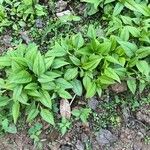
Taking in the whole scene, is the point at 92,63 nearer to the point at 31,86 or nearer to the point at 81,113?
the point at 81,113

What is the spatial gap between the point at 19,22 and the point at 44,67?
1.07 metres

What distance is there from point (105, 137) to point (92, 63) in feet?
2.71

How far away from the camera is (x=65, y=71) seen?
4.23 meters

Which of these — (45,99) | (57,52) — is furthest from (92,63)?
(45,99)

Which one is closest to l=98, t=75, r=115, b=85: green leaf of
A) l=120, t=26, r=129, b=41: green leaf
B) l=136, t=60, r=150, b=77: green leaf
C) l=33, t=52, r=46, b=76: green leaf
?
l=136, t=60, r=150, b=77: green leaf

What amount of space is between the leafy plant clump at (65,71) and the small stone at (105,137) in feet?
1.43

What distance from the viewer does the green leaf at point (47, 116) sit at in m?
4.01

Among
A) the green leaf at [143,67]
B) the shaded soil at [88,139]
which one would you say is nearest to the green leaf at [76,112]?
the shaded soil at [88,139]

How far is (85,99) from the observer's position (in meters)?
4.28

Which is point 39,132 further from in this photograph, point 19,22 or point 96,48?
point 19,22

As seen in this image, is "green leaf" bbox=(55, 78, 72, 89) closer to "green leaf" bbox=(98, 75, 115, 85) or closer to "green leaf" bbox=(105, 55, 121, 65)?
"green leaf" bbox=(98, 75, 115, 85)

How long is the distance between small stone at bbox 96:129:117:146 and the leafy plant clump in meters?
0.44

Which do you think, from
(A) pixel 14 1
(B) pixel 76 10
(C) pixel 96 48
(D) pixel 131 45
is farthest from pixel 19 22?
(D) pixel 131 45

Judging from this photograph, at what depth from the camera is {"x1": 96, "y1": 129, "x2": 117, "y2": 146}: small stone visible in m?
4.13
